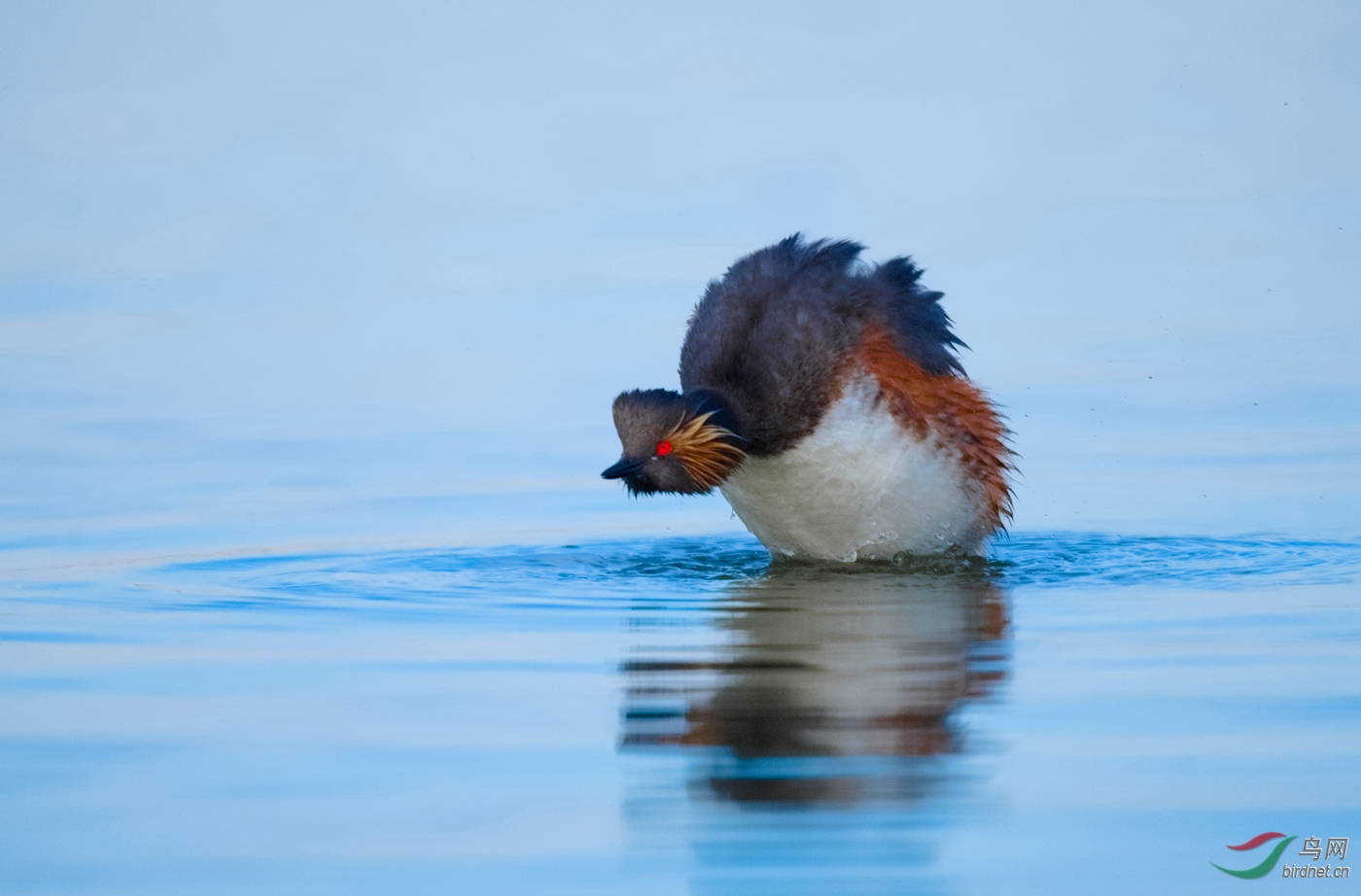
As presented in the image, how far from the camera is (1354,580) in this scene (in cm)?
853

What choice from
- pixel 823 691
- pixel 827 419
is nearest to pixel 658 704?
pixel 823 691

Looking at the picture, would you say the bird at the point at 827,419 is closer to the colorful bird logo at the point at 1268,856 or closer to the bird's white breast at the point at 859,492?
the bird's white breast at the point at 859,492

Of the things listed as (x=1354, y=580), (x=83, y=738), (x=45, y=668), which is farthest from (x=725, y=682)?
(x=1354, y=580)

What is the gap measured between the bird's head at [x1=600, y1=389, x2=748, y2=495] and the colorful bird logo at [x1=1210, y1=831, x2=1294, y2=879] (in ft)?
14.6

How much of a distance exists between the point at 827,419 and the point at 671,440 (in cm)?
100

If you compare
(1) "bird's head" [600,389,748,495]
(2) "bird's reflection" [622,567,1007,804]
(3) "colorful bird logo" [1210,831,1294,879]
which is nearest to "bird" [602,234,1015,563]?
(1) "bird's head" [600,389,748,495]

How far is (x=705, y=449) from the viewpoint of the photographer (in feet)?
28.4

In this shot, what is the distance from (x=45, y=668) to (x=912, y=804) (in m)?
3.67

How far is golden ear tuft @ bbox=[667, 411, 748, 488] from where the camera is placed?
858cm

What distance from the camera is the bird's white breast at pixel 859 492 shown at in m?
9.22

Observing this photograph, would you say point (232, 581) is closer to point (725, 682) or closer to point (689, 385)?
point (689, 385)

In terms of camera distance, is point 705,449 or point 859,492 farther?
point 859,492

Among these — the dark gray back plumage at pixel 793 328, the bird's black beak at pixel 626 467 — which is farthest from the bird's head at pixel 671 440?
the dark gray back plumage at pixel 793 328

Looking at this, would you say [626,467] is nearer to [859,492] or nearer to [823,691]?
[859,492]
